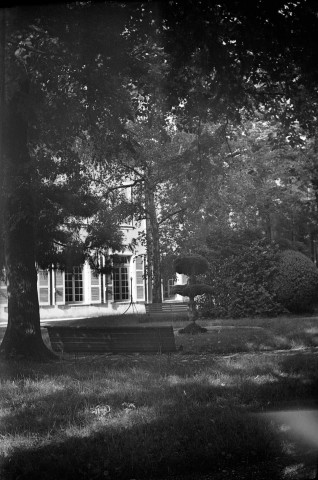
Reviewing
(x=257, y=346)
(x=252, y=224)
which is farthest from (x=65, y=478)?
(x=252, y=224)

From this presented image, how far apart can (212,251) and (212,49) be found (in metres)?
13.7

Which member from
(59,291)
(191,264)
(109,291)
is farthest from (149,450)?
(109,291)

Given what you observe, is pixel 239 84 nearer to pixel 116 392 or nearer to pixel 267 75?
pixel 267 75

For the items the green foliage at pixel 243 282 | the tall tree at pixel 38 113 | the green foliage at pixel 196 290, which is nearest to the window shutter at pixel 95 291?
the green foliage at pixel 243 282

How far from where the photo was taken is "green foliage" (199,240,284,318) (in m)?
19.4

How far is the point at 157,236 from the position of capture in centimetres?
2320

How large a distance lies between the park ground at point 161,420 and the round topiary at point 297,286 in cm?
1032

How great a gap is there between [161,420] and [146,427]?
237 millimetres

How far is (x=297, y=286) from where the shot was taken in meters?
19.5

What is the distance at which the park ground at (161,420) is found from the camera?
14.9 ft

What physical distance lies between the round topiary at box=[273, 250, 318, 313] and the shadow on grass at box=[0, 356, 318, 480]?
1208 centimetres

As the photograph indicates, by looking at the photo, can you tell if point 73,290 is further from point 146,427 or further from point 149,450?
point 149,450

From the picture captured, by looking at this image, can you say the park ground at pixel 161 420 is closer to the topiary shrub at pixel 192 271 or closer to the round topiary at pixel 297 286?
A: the topiary shrub at pixel 192 271

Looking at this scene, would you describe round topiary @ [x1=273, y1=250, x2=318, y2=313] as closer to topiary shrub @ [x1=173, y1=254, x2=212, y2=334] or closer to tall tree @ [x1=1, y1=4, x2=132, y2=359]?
topiary shrub @ [x1=173, y1=254, x2=212, y2=334]
